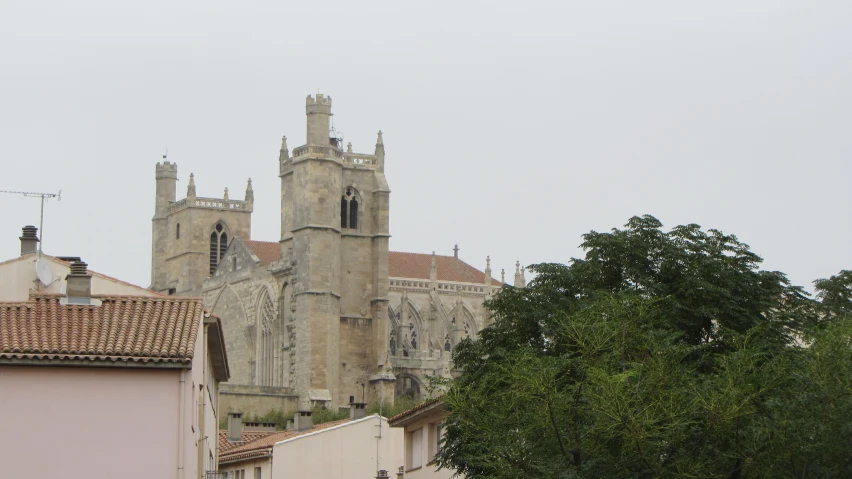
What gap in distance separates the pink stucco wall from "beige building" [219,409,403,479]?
57.4ft

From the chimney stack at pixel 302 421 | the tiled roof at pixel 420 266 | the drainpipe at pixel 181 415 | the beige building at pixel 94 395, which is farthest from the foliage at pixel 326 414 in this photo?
the drainpipe at pixel 181 415

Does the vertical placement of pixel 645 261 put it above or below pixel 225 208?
Answer: below

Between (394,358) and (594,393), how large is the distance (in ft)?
220

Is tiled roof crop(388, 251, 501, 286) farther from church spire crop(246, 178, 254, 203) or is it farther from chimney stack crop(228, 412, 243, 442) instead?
chimney stack crop(228, 412, 243, 442)

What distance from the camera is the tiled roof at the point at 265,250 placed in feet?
340

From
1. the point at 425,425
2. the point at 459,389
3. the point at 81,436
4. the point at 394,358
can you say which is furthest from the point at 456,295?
the point at 81,436

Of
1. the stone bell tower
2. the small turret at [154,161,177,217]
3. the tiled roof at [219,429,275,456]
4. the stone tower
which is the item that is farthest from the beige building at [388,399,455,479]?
the small turret at [154,161,177,217]

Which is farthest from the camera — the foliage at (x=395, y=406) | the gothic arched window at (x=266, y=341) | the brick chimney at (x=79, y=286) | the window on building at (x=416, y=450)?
the gothic arched window at (x=266, y=341)

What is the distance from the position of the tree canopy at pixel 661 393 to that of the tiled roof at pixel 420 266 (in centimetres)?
6650

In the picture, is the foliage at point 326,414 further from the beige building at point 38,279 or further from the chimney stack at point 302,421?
the beige building at point 38,279

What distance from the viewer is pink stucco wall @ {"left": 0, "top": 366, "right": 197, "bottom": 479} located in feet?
86.9

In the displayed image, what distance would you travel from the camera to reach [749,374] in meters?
32.7

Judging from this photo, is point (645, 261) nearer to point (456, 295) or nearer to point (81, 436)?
point (81, 436)

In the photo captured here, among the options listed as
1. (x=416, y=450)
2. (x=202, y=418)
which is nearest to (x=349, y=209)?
(x=416, y=450)
